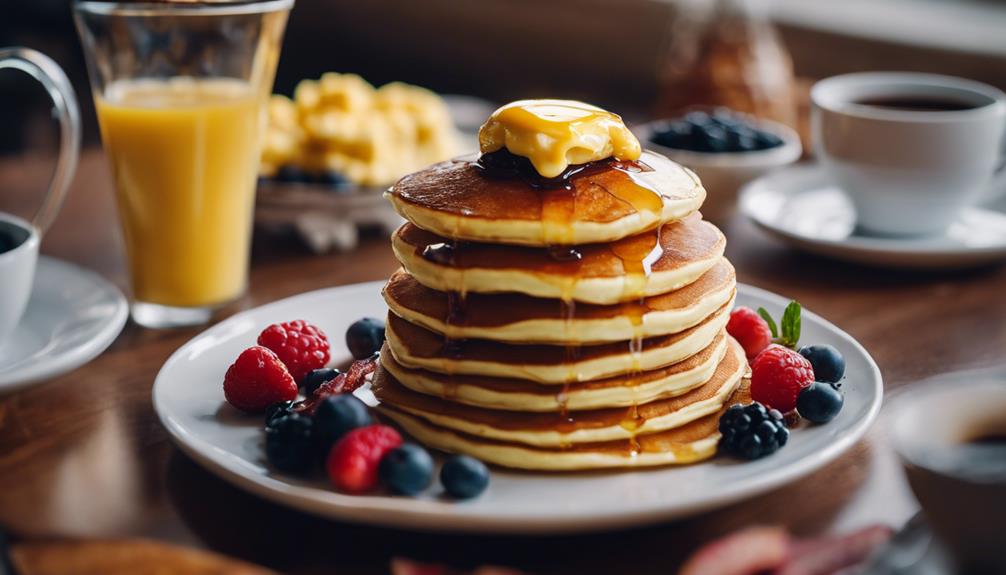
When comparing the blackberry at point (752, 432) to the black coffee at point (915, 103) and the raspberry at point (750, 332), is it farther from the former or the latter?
the black coffee at point (915, 103)

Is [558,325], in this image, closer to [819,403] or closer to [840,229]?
[819,403]

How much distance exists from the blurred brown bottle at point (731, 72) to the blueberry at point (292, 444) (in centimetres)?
196

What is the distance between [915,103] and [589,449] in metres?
1.23

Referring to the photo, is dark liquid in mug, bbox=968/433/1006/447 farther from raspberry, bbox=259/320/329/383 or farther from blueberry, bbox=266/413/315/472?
raspberry, bbox=259/320/329/383

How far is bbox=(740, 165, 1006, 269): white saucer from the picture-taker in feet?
5.85

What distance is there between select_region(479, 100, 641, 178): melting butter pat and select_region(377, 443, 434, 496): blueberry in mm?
338

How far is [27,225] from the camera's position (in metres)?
1.45

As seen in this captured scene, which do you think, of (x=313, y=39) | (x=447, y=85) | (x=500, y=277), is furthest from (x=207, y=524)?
(x=313, y=39)

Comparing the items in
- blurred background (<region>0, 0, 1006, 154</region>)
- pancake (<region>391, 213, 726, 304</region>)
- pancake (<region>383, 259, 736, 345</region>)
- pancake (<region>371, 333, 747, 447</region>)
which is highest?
pancake (<region>391, 213, 726, 304</region>)

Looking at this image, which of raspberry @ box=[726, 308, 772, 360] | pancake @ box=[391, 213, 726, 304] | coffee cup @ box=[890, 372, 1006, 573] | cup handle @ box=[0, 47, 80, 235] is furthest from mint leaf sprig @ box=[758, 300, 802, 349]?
cup handle @ box=[0, 47, 80, 235]

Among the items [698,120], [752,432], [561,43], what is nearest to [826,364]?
[752,432]

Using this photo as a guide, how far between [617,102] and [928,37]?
49.7 inches

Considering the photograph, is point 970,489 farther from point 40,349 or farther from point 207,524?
point 40,349

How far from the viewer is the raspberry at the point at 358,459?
3.31 ft
